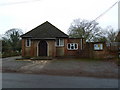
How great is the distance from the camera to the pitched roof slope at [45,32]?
2186 centimetres

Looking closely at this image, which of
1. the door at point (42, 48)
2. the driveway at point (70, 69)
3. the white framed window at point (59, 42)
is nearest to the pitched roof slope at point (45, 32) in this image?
the white framed window at point (59, 42)

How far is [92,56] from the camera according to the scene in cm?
2033

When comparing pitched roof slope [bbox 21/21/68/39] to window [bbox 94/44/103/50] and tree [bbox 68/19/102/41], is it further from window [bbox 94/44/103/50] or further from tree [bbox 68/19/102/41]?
tree [bbox 68/19/102/41]

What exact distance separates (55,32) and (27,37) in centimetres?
464

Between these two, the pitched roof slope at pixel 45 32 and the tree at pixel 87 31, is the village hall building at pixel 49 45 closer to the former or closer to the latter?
the pitched roof slope at pixel 45 32

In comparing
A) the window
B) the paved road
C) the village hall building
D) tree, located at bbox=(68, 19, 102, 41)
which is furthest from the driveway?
tree, located at bbox=(68, 19, 102, 41)

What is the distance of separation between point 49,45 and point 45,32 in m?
2.48

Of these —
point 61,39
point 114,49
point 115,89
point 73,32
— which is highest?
point 73,32

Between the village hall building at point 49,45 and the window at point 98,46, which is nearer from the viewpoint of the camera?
the window at point 98,46

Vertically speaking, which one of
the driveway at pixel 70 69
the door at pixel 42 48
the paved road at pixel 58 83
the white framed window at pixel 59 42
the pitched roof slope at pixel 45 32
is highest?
the pitched roof slope at pixel 45 32

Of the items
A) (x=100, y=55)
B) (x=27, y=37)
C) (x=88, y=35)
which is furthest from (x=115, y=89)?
(x=88, y=35)

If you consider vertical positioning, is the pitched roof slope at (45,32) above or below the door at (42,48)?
above

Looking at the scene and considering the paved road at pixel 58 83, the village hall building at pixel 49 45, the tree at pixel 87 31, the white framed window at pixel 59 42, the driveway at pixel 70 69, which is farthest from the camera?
the tree at pixel 87 31

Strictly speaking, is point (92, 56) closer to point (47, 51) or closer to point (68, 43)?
point (68, 43)
